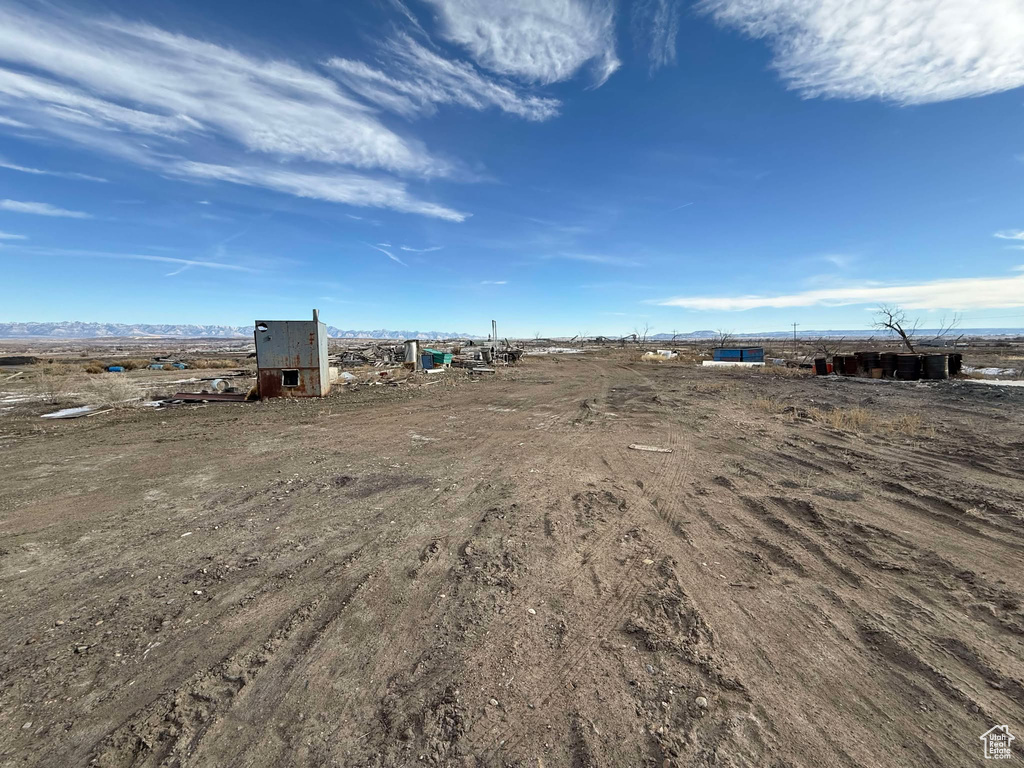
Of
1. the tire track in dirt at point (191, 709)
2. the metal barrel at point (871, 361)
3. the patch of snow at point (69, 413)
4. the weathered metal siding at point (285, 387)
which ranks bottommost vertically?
the tire track in dirt at point (191, 709)

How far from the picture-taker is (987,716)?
2.44 meters

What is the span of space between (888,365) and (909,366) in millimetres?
928

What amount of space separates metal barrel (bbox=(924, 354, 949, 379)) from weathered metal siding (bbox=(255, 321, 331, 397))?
2760 centimetres

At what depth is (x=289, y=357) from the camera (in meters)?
15.2

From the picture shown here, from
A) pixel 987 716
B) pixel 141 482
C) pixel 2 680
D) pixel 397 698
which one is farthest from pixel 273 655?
pixel 141 482

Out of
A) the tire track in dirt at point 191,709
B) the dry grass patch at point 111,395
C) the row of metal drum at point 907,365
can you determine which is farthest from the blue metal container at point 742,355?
the tire track in dirt at point 191,709

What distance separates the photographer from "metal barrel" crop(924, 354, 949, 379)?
67.2ft

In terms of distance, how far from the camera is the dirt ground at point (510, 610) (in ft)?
7.70

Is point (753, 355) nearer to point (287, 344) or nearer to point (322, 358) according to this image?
point (322, 358)

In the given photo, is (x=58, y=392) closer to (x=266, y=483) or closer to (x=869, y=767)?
(x=266, y=483)

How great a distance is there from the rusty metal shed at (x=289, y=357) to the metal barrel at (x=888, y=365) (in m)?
26.8

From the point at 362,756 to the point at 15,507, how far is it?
646 centimetres

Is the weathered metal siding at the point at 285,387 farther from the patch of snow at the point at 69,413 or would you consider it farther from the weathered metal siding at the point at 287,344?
the patch of snow at the point at 69,413

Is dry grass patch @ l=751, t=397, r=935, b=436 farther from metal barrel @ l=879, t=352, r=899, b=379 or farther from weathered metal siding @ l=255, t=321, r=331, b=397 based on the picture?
weathered metal siding @ l=255, t=321, r=331, b=397
